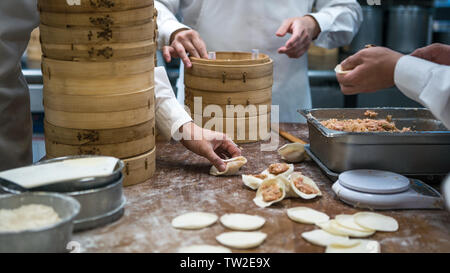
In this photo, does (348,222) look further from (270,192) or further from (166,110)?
(166,110)

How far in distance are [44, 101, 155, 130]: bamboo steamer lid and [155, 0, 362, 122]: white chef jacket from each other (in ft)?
4.93

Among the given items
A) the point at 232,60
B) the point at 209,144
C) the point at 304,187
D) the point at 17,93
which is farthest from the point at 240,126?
the point at 17,93

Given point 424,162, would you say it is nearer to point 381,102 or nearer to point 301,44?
point 301,44

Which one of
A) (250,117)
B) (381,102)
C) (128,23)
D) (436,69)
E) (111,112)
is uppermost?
(128,23)

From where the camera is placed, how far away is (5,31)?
2.28m

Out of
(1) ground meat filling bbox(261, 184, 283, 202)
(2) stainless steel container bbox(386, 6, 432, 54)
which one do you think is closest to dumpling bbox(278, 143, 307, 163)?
(1) ground meat filling bbox(261, 184, 283, 202)

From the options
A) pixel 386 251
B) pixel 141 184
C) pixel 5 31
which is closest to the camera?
pixel 386 251

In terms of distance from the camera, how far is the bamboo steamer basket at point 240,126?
272cm

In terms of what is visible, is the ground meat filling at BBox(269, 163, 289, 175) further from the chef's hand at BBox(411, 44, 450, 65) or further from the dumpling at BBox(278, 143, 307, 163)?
the chef's hand at BBox(411, 44, 450, 65)

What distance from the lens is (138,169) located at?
2070 millimetres

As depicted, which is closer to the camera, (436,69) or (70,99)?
(436,69)
